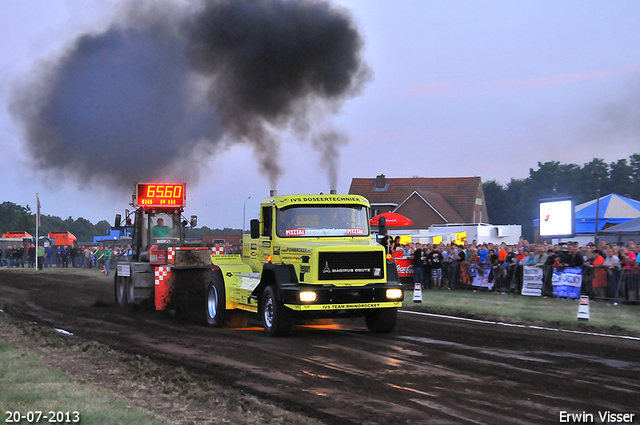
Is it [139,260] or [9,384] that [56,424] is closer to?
[9,384]

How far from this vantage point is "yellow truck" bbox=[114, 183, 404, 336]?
11234mm

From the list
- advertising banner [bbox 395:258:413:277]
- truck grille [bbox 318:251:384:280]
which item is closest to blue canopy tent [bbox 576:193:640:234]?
advertising banner [bbox 395:258:413:277]

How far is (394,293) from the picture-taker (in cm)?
1156

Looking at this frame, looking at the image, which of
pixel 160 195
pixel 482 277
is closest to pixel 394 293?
pixel 160 195

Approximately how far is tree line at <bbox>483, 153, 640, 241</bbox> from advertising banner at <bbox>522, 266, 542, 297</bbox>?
67.6 m

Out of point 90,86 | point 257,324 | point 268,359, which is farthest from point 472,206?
point 268,359

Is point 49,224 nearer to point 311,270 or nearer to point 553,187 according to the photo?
point 553,187

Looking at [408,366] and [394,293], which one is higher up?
[394,293]

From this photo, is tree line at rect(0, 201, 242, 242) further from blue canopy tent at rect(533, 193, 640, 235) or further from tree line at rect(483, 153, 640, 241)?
blue canopy tent at rect(533, 193, 640, 235)

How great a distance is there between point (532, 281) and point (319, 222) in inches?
409

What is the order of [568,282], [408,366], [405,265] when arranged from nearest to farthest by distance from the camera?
[408,366] → [568,282] → [405,265]

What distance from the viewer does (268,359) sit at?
937 cm

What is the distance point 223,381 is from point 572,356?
5004 mm

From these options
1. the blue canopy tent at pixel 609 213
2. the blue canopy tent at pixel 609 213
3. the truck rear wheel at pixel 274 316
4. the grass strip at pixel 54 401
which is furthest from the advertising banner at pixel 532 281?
the blue canopy tent at pixel 609 213
